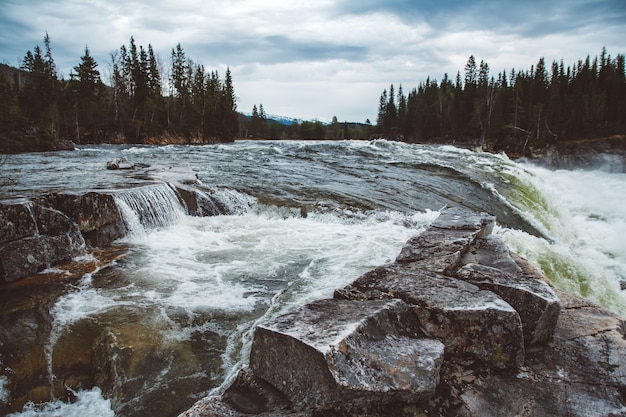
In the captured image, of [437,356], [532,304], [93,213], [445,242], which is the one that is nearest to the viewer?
[437,356]

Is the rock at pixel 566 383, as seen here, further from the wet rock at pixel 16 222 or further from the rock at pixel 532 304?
the wet rock at pixel 16 222

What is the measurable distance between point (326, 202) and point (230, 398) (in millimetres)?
10043

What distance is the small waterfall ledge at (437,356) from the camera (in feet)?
8.59

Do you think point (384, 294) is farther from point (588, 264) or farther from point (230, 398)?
point (588, 264)

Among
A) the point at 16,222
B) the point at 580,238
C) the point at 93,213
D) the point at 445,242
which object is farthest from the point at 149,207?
the point at 580,238

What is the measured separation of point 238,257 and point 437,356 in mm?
5555

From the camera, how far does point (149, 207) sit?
9805 mm

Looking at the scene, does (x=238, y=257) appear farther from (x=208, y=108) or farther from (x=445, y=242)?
(x=208, y=108)

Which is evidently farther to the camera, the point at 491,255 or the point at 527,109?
the point at 527,109

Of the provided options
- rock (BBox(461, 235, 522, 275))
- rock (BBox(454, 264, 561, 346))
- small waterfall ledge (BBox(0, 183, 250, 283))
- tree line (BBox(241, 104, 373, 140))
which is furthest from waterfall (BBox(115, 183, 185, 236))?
tree line (BBox(241, 104, 373, 140))

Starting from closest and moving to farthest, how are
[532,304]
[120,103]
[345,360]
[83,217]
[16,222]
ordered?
[345,360] → [532,304] → [16,222] → [83,217] → [120,103]

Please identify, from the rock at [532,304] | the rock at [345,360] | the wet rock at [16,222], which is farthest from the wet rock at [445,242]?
the wet rock at [16,222]

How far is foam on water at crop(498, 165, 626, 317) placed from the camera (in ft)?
24.7

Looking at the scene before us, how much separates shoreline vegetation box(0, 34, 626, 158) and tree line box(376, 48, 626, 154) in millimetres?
190
